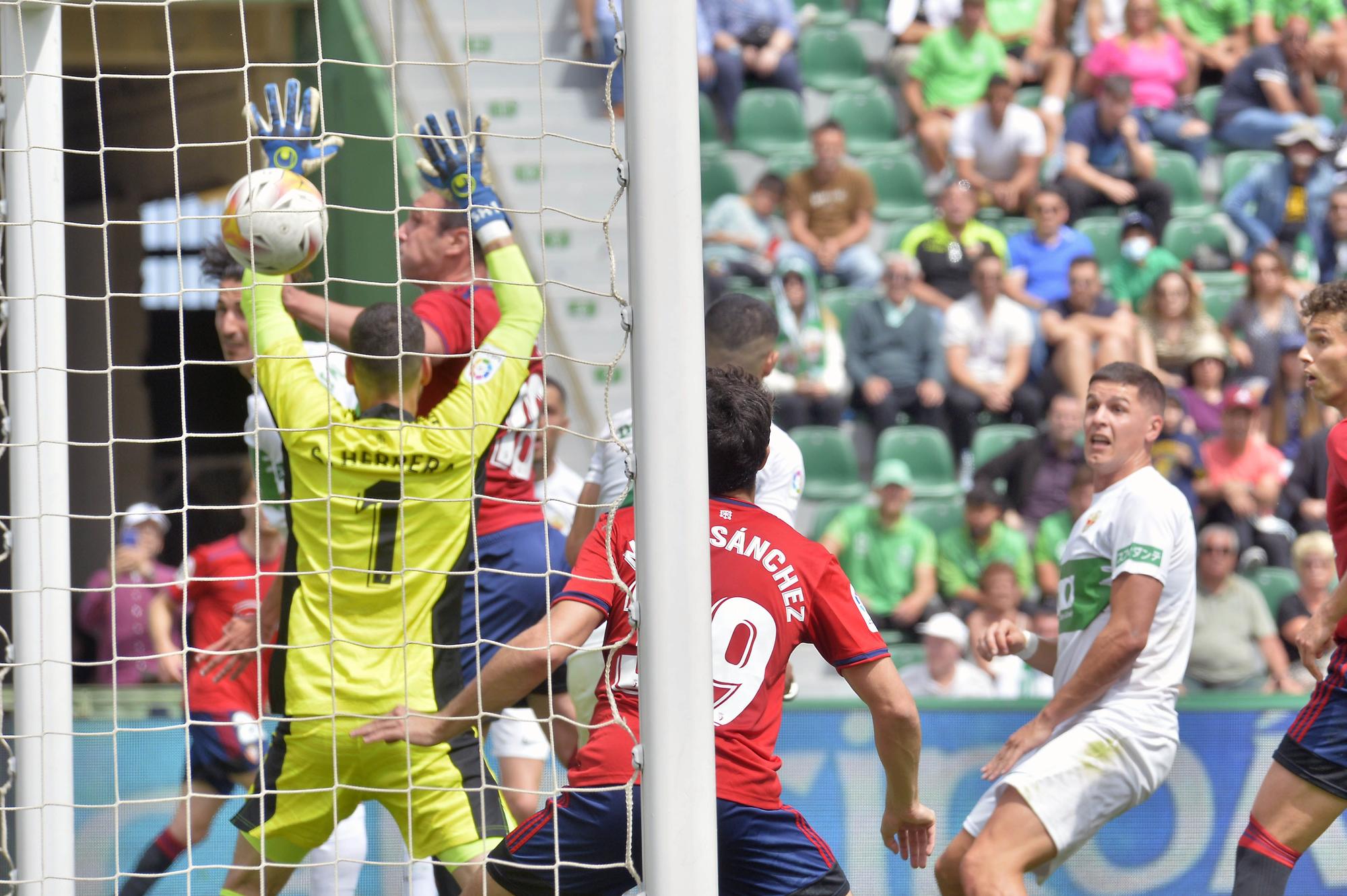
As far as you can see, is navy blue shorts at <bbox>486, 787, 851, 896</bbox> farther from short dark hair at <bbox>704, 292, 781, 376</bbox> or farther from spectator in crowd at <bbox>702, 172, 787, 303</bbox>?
spectator in crowd at <bbox>702, 172, 787, 303</bbox>

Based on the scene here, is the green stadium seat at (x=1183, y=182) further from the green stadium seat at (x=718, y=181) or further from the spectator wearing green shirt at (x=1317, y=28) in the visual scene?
the green stadium seat at (x=718, y=181)

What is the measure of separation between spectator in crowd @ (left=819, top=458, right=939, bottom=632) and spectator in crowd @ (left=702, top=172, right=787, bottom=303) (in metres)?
1.50

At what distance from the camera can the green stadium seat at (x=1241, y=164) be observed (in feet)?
30.5

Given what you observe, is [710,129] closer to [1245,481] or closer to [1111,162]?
[1111,162]

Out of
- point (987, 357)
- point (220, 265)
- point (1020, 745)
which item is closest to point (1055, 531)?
point (987, 357)

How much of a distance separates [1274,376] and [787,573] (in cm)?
630

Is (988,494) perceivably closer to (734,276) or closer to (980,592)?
(980,592)

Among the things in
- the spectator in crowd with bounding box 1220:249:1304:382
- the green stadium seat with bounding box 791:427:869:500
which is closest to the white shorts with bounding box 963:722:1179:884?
the green stadium seat with bounding box 791:427:869:500

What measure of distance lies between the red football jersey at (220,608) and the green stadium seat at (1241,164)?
637 centimetres

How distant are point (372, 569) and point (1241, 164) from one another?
7158mm

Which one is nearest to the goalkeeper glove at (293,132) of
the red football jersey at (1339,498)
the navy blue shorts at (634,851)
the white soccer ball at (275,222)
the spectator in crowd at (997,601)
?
the white soccer ball at (275,222)

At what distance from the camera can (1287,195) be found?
9.19 meters

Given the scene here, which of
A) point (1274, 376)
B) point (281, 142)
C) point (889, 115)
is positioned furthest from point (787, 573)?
point (889, 115)

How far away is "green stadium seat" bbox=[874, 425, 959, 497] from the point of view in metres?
8.27
